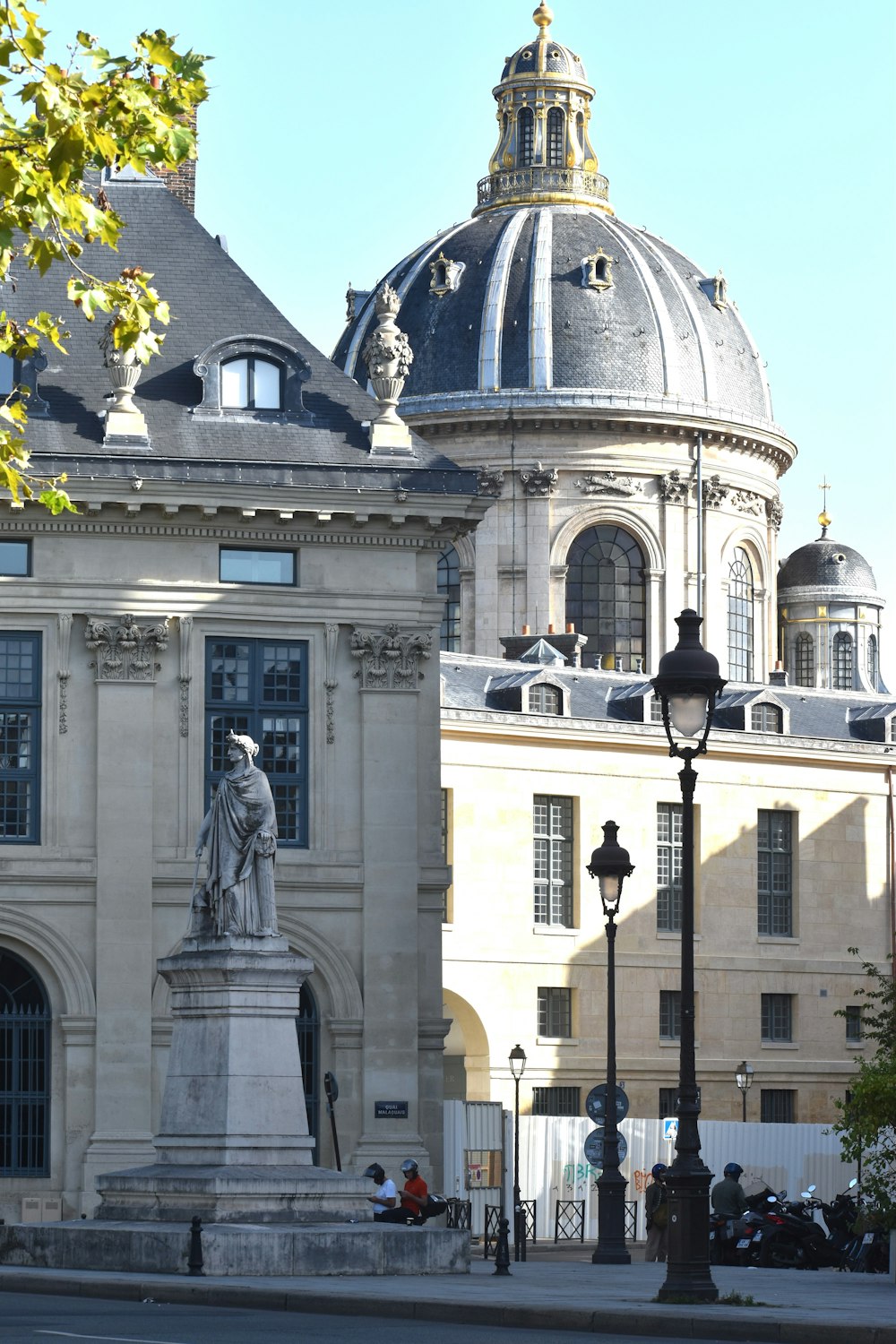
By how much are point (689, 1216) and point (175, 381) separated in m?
21.8

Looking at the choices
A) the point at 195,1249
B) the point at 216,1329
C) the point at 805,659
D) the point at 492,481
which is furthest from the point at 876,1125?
the point at 805,659

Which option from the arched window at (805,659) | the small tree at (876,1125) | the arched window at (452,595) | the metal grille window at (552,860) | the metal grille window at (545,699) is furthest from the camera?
the arched window at (805,659)

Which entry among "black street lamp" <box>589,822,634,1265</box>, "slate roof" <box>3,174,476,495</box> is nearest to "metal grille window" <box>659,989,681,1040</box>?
"slate roof" <box>3,174,476,495</box>

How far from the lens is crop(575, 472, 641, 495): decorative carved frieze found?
88.6m

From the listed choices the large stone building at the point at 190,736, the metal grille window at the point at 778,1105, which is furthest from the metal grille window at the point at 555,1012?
the large stone building at the point at 190,736

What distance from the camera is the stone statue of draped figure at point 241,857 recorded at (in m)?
30.1

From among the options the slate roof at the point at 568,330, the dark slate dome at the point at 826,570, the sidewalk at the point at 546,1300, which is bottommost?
the sidewalk at the point at 546,1300

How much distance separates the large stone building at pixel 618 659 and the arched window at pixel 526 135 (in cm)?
11

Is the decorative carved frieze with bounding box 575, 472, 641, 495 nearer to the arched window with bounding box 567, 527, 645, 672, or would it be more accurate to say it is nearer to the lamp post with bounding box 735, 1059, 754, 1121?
the arched window with bounding box 567, 527, 645, 672

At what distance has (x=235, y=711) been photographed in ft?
141

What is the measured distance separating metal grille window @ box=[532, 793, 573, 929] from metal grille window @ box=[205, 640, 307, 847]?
29.0 metres

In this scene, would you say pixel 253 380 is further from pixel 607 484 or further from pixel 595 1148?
pixel 607 484

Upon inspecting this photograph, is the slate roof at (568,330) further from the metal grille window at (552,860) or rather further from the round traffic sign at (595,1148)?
the round traffic sign at (595,1148)

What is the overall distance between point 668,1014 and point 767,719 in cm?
1063
